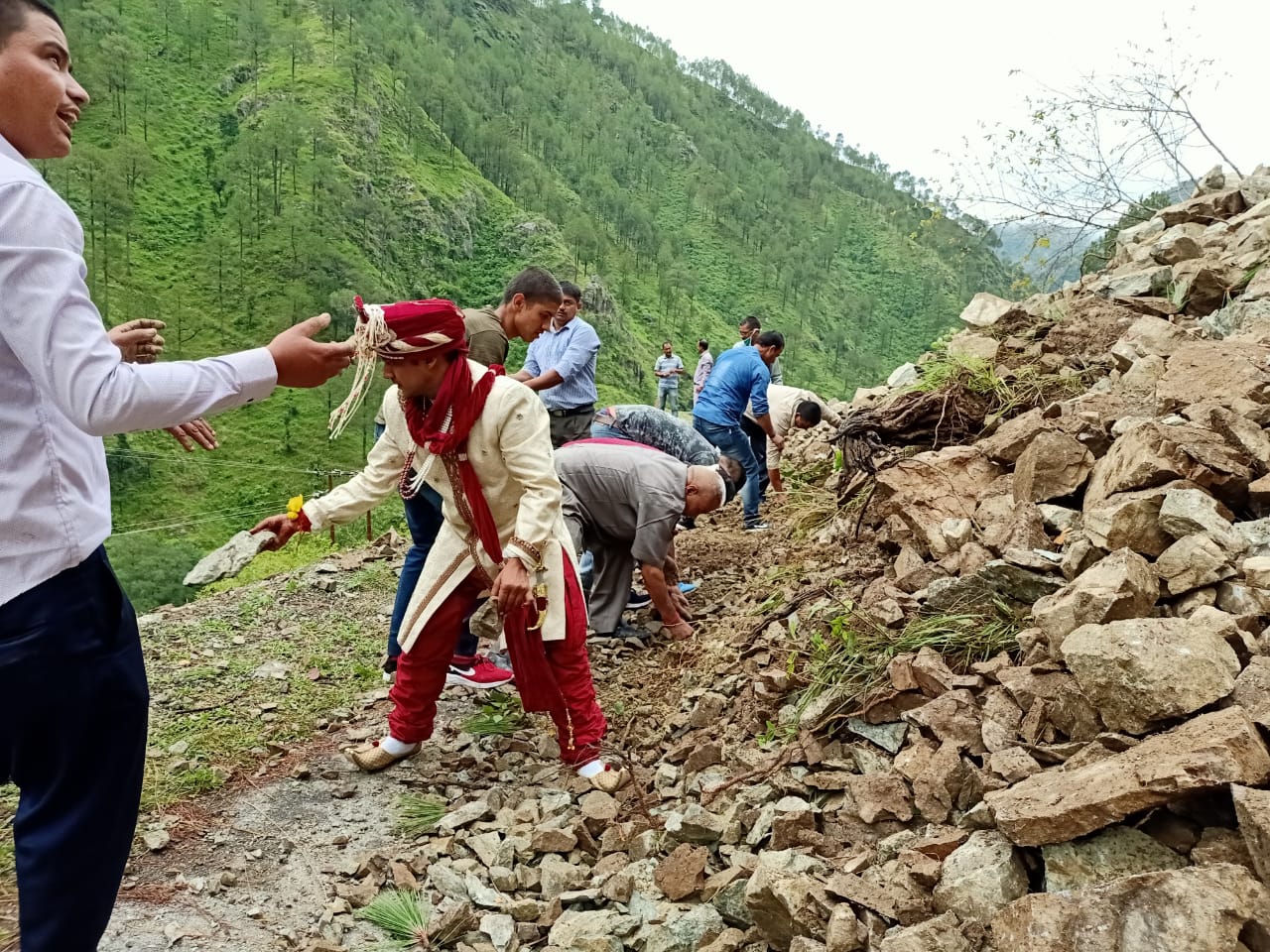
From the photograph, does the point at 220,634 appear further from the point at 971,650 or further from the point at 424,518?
the point at 971,650

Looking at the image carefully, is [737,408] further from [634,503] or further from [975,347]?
[634,503]

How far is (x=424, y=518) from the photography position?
3.75 meters

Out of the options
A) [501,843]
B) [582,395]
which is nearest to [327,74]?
[582,395]

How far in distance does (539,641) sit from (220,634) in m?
2.62

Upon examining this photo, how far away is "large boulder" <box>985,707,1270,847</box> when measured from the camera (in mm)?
1574

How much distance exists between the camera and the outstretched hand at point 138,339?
1.92 metres

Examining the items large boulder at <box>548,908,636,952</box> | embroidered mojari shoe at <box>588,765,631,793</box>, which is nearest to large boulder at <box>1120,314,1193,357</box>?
embroidered mojari shoe at <box>588,765,631,793</box>

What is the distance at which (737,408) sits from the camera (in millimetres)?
6457

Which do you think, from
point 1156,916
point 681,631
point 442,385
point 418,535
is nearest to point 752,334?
point 681,631

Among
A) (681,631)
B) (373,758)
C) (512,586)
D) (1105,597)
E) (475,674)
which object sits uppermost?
(1105,597)

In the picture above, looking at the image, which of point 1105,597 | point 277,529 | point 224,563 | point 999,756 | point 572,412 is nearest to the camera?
point 999,756

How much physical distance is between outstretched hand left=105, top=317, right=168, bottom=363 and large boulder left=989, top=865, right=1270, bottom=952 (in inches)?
84.7

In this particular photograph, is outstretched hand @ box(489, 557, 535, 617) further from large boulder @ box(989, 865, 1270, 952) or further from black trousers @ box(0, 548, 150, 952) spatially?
large boulder @ box(989, 865, 1270, 952)

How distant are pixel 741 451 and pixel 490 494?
12.6 ft
